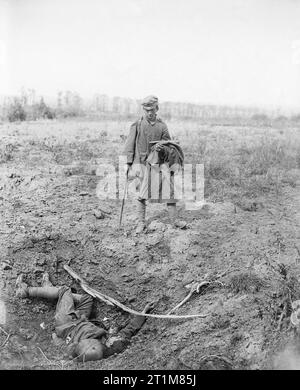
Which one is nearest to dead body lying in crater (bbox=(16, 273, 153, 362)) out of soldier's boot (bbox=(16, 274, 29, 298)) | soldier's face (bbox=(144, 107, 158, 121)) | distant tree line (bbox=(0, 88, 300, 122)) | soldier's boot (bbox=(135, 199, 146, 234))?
soldier's boot (bbox=(16, 274, 29, 298))

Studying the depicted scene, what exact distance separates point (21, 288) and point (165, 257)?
1.59 m

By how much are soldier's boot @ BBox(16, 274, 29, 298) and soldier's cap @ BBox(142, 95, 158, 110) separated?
2.35 m

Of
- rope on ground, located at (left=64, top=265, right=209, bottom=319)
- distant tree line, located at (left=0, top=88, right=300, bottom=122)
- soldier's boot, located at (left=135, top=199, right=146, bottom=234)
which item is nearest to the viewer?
rope on ground, located at (left=64, top=265, right=209, bottom=319)

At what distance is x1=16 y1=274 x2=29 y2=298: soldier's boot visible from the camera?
15.3 ft

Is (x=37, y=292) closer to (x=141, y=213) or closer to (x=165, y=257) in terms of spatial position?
(x=165, y=257)

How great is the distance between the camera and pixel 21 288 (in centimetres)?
470

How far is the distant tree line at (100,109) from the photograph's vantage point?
1430 centimetres

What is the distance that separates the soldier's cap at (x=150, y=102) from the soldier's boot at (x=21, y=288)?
7.72 ft

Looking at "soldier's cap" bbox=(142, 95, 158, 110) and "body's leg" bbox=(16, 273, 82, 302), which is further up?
"soldier's cap" bbox=(142, 95, 158, 110)

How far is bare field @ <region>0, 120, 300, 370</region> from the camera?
399cm

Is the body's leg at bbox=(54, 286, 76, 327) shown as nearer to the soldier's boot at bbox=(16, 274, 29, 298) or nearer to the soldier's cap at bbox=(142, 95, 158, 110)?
the soldier's boot at bbox=(16, 274, 29, 298)

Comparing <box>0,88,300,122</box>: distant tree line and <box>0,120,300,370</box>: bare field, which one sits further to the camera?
<box>0,88,300,122</box>: distant tree line

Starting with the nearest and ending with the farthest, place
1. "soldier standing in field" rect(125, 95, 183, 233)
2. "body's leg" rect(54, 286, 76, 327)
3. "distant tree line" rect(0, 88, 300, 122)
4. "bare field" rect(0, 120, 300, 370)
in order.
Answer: "bare field" rect(0, 120, 300, 370) < "body's leg" rect(54, 286, 76, 327) < "soldier standing in field" rect(125, 95, 183, 233) < "distant tree line" rect(0, 88, 300, 122)

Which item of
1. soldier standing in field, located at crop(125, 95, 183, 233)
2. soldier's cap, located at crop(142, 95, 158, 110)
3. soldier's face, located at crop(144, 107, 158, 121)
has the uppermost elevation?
soldier's cap, located at crop(142, 95, 158, 110)
